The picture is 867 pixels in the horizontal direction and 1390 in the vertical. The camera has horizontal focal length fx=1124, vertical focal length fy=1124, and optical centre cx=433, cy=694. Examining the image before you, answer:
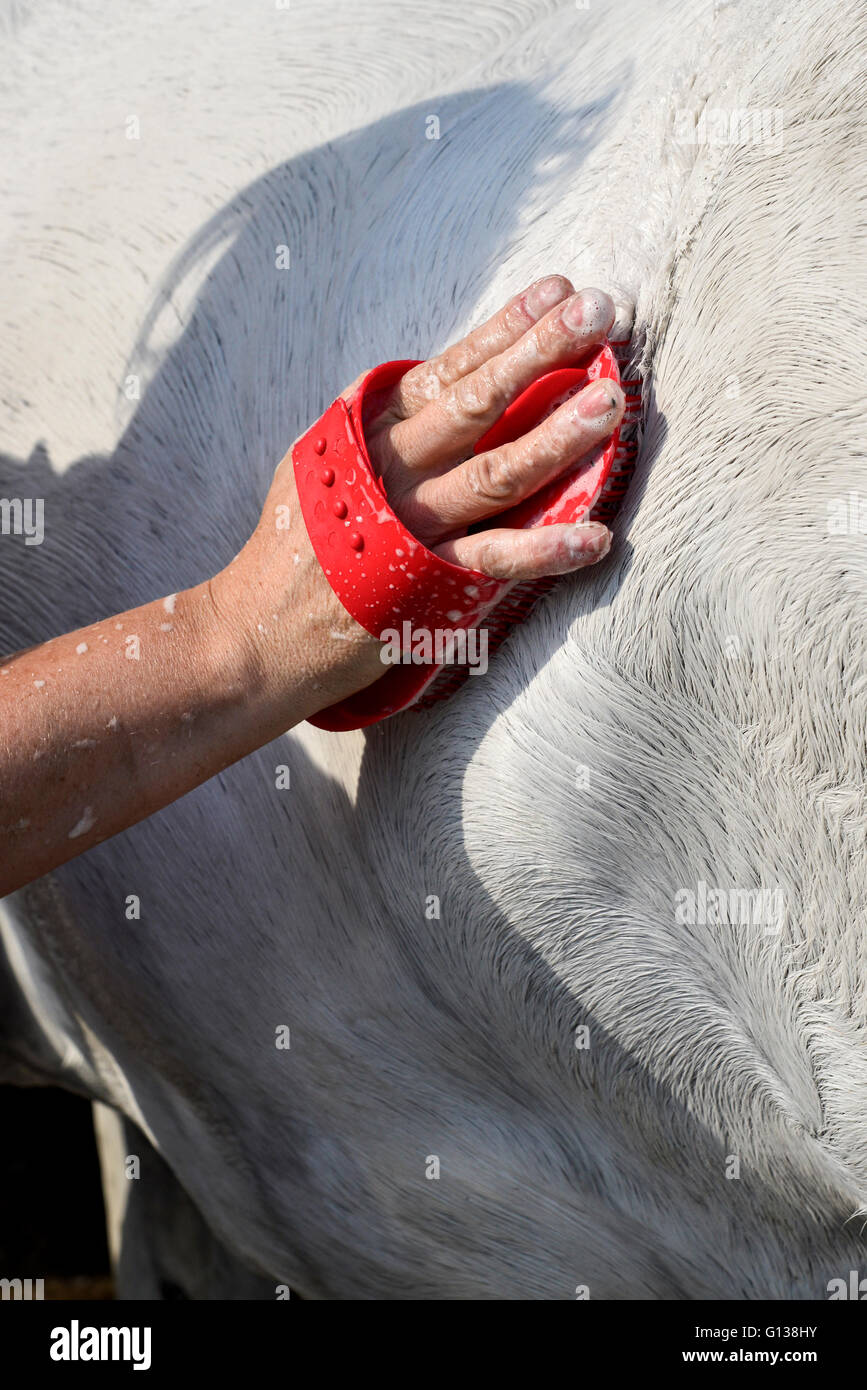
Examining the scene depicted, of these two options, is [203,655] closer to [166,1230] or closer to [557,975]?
[557,975]

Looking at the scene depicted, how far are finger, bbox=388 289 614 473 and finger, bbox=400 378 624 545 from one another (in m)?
0.02

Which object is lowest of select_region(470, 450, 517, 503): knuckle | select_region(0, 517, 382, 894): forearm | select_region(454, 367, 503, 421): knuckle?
select_region(0, 517, 382, 894): forearm

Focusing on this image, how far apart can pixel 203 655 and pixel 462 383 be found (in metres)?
0.22

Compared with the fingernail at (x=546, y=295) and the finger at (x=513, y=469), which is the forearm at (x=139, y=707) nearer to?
the finger at (x=513, y=469)

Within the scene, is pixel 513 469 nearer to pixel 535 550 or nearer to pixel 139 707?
pixel 535 550

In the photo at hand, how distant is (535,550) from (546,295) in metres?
0.13

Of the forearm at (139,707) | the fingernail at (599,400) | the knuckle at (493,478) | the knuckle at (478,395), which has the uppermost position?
the knuckle at (478,395)

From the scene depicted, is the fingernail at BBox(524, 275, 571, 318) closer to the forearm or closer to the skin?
the skin

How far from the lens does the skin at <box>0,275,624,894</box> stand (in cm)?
59

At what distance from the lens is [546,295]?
1.94 ft

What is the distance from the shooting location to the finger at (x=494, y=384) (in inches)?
22.7

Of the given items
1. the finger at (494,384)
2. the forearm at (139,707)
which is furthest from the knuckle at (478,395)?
the forearm at (139,707)

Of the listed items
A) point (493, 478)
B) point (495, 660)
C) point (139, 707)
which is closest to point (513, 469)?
point (493, 478)

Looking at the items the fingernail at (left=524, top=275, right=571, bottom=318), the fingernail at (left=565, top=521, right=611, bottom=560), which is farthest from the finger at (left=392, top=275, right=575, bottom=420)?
the fingernail at (left=565, top=521, right=611, bottom=560)
